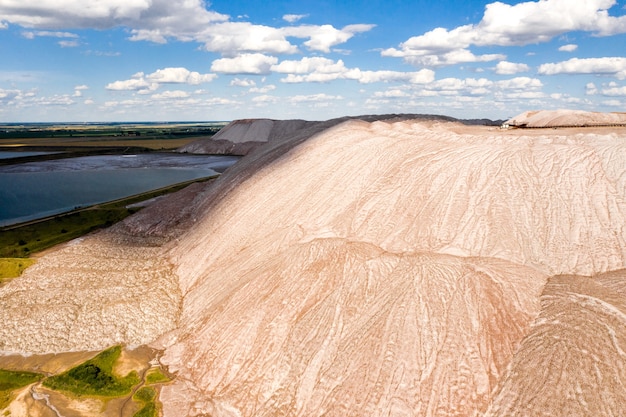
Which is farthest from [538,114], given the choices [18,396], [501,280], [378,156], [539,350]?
[18,396]

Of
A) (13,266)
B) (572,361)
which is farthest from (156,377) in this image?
(13,266)

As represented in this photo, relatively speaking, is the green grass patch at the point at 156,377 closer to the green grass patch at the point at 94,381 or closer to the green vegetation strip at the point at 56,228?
the green grass patch at the point at 94,381

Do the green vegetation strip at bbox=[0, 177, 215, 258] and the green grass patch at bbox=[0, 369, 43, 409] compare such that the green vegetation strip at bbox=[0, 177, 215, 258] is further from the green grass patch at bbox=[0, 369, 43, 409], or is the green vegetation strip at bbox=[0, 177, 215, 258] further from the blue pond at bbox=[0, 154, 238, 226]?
the green grass patch at bbox=[0, 369, 43, 409]

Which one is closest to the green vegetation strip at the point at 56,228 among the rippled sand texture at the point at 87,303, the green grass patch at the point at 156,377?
the rippled sand texture at the point at 87,303

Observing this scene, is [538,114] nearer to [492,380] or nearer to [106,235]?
[492,380]

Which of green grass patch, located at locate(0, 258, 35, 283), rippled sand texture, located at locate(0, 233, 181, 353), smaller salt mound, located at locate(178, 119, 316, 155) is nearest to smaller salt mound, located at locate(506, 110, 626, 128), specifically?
rippled sand texture, located at locate(0, 233, 181, 353)
